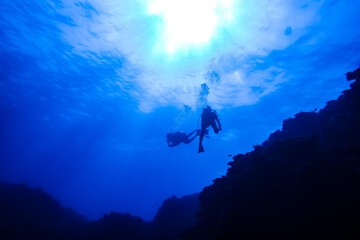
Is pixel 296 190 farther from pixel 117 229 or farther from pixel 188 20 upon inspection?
pixel 188 20

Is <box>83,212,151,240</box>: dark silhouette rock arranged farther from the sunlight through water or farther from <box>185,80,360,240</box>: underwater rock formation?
the sunlight through water

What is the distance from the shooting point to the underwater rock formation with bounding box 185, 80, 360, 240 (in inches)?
170

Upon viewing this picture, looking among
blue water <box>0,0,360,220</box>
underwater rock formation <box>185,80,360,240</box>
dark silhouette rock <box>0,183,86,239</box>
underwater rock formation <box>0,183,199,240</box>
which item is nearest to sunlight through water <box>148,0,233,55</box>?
blue water <box>0,0,360,220</box>

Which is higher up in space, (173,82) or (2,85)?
(2,85)

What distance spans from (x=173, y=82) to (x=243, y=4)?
10941 mm

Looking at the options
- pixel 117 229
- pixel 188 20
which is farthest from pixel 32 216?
pixel 188 20

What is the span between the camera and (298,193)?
15.3 feet

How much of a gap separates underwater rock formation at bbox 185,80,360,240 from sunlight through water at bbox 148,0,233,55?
1090 centimetres

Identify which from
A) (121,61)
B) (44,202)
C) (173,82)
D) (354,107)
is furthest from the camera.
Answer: (173,82)

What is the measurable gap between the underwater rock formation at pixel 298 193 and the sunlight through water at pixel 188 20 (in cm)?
1090

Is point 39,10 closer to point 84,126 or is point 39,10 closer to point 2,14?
point 2,14

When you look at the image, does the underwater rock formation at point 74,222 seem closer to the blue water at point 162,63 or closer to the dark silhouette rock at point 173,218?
the dark silhouette rock at point 173,218

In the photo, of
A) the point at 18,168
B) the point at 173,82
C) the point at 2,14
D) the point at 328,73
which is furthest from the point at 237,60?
the point at 18,168

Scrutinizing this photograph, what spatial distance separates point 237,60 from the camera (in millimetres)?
18406
